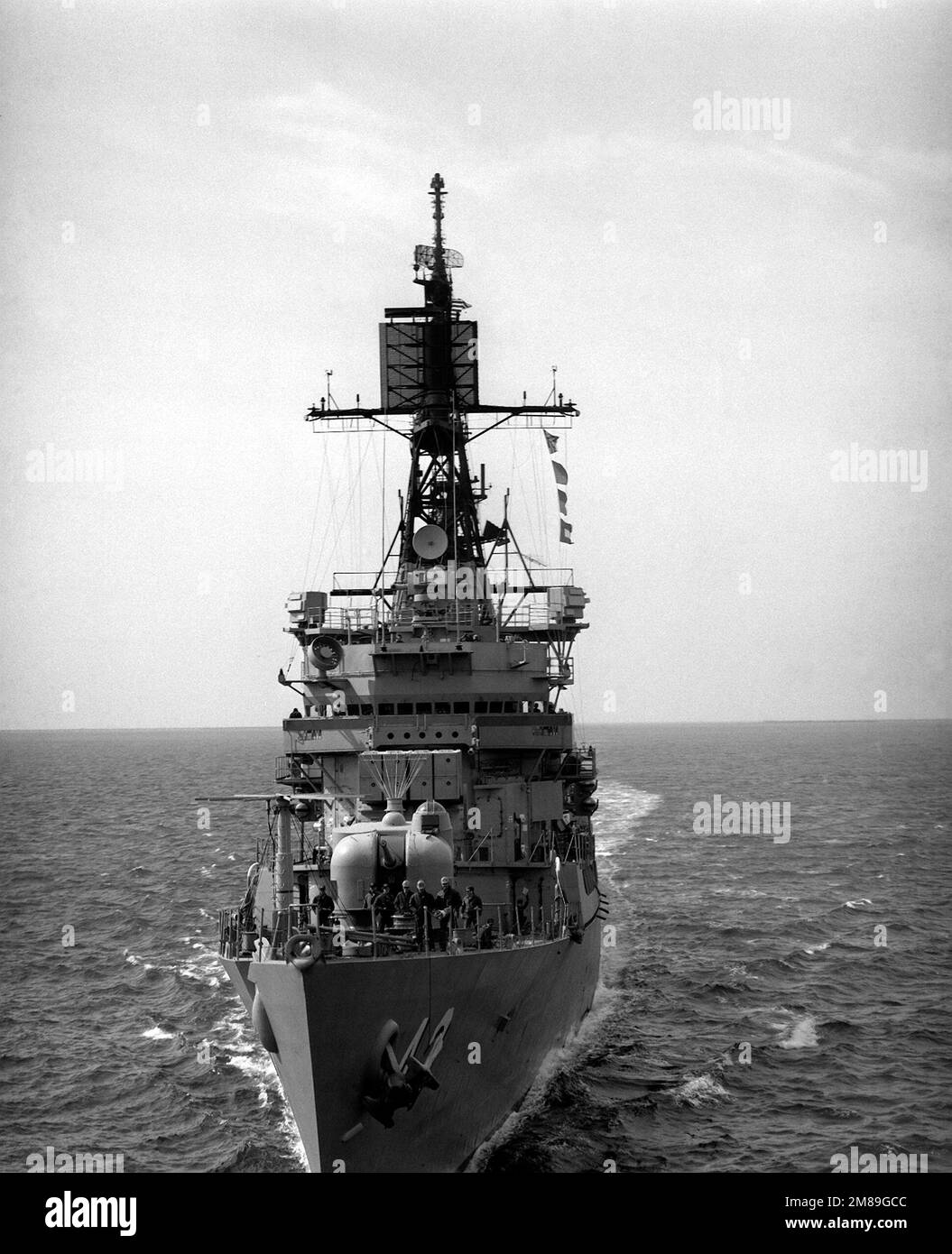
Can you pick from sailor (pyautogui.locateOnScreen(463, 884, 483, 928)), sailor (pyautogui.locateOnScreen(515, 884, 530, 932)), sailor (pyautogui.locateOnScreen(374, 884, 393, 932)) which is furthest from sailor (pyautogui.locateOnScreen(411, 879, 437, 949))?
sailor (pyautogui.locateOnScreen(515, 884, 530, 932))

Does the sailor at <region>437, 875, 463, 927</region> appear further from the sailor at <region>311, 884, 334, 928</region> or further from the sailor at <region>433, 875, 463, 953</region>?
the sailor at <region>311, 884, 334, 928</region>

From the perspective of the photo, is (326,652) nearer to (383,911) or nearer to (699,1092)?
(383,911)

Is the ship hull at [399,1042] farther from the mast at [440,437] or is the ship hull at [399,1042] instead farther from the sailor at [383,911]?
the mast at [440,437]

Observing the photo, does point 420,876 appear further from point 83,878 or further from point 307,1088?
point 83,878

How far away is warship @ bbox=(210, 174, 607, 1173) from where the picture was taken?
16.8 m

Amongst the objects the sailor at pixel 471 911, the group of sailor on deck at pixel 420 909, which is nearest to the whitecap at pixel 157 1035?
the group of sailor on deck at pixel 420 909

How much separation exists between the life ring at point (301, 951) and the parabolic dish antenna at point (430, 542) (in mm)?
11375

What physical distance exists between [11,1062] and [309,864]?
6.77 meters

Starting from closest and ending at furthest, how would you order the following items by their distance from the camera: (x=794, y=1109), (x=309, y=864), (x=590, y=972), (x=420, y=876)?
(x=420, y=876)
(x=794, y=1109)
(x=309, y=864)
(x=590, y=972)

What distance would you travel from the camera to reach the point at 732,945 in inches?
1344

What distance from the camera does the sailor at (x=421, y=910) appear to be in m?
17.8

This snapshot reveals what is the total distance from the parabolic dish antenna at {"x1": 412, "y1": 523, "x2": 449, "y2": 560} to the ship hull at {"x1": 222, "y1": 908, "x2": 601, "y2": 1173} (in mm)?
9361

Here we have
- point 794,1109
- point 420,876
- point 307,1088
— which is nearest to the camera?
point 307,1088
